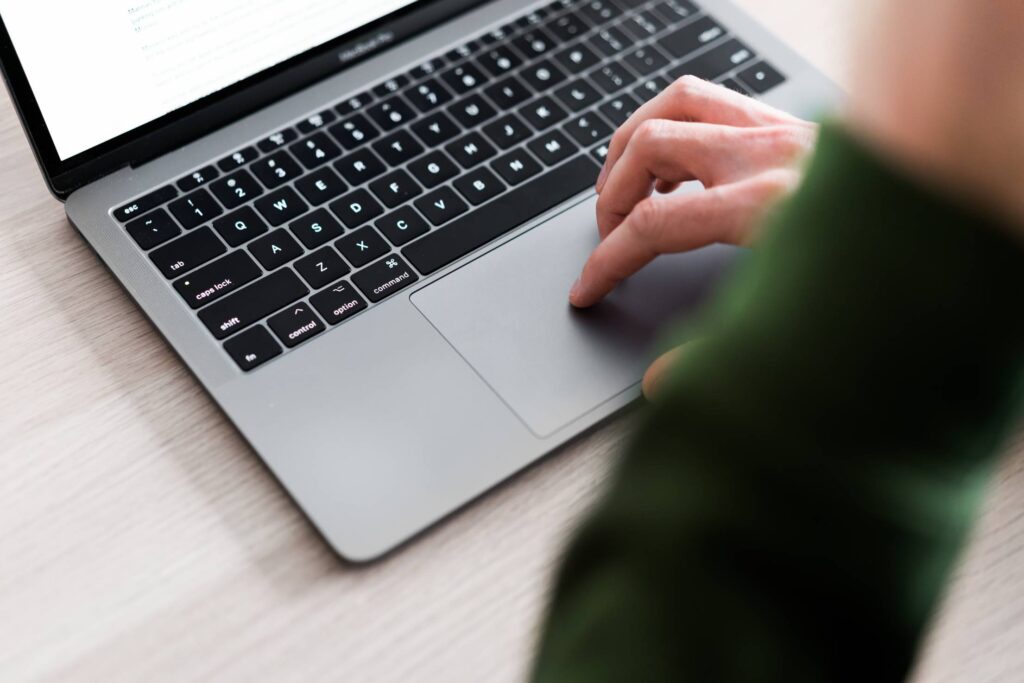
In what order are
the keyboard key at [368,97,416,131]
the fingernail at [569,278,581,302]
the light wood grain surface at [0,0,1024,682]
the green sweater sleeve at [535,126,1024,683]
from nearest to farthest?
the green sweater sleeve at [535,126,1024,683] < the light wood grain surface at [0,0,1024,682] < the fingernail at [569,278,581,302] < the keyboard key at [368,97,416,131]

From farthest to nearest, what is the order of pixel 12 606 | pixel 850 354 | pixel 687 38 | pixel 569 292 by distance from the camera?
pixel 687 38, pixel 569 292, pixel 12 606, pixel 850 354

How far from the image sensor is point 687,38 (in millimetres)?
777

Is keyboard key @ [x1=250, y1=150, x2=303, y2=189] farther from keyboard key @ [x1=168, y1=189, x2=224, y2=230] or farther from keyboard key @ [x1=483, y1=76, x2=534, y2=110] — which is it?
keyboard key @ [x1=483, y1=76, x2=534, y2=110]

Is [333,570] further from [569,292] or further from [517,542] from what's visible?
[569,292]

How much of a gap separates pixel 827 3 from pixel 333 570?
1.96 ft

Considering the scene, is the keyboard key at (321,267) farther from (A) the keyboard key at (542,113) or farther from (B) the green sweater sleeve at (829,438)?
(B) the green sweater sleeve at (829,438)

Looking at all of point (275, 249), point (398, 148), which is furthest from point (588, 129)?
point (275, 249)

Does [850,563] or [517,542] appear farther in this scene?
[517,542]

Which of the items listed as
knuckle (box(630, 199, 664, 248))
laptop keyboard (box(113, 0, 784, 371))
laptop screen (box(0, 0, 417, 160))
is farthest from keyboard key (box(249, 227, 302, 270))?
knuckle (box(630, 199, 664, 248))

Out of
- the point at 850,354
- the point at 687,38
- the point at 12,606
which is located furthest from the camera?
the point at 687,38

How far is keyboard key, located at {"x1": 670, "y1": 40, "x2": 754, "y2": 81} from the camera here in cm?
76

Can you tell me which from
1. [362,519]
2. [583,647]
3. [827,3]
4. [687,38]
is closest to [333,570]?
[362,519]

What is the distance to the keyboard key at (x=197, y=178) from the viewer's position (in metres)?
0.67

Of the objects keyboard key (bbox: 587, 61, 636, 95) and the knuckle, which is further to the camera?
keyboard key (bbox: 587, 61, 636, 95)
